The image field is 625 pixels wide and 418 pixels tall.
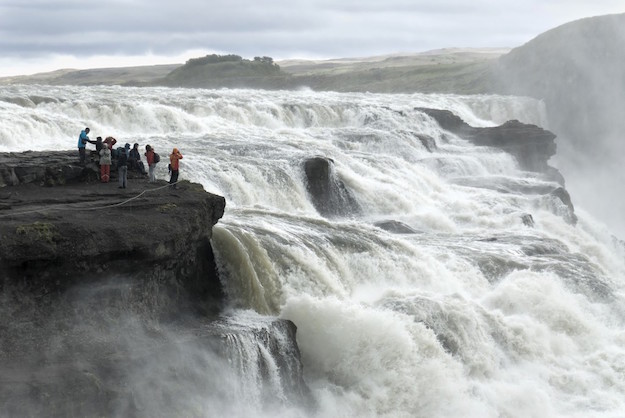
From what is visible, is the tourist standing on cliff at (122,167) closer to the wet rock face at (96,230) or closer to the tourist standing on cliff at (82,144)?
the wet rock face at (96,230)

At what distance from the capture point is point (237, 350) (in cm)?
1456

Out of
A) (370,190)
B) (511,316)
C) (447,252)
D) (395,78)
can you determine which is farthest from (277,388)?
(395,78)

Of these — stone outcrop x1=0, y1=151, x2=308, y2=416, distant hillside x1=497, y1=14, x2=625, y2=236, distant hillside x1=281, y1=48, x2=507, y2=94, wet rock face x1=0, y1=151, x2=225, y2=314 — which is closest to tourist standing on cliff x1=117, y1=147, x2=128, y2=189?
wet rock face x1=0, y1=151, x2=225, y2=314

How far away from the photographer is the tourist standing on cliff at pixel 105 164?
59.6ft

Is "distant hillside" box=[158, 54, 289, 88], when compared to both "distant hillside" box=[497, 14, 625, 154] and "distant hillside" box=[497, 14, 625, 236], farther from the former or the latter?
"distant hillside" box=[497, 14, 625, 154]

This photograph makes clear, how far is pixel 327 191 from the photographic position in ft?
90.7

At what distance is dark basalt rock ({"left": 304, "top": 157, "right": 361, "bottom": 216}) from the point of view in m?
27.3

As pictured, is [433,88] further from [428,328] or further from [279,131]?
[428,328]

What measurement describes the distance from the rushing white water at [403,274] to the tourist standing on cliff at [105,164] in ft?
9.09

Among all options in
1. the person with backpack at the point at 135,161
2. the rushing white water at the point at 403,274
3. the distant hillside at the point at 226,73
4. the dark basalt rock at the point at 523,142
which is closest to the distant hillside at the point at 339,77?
the distant hillside at the point at 226,73

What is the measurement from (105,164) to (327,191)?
1064 centimetres

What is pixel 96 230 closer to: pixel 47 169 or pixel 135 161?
pixel 47 169

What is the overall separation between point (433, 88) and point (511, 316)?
6868cm

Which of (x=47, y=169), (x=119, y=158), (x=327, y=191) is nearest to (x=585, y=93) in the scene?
(x=327, y=191)
